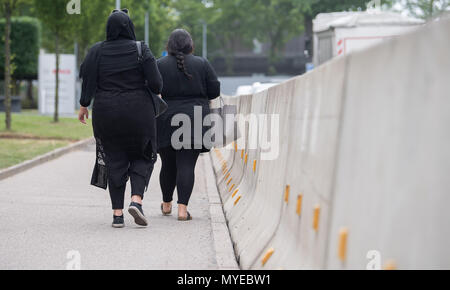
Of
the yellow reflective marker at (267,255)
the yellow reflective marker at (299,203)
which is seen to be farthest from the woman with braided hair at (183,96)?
the yellow reflective marker at (299,203)

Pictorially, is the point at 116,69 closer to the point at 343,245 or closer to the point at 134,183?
the point at 134,183

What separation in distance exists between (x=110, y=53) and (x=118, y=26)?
0.78ft

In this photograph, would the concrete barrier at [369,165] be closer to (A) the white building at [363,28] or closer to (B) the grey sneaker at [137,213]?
(B) the grey sneaker at [137,213]

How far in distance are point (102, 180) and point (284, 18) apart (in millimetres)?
68778

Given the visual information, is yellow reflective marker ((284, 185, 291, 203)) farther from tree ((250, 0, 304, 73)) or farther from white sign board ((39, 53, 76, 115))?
tree ((250, 0, 304, 73))

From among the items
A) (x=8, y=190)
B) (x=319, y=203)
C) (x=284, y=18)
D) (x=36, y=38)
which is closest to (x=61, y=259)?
(x=319, y=203)

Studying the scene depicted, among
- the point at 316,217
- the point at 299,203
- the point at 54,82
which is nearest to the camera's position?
the point at 316,217

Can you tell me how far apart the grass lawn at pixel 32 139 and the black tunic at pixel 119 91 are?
5373 millimetres

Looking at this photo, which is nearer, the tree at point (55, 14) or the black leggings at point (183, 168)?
the black leggings at point (183, 168)

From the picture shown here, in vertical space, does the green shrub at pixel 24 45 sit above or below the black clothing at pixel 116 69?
below

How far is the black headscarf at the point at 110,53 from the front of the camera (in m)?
7.38

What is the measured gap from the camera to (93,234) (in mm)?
7148

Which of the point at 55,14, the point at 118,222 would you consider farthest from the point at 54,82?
the point at 118,222
